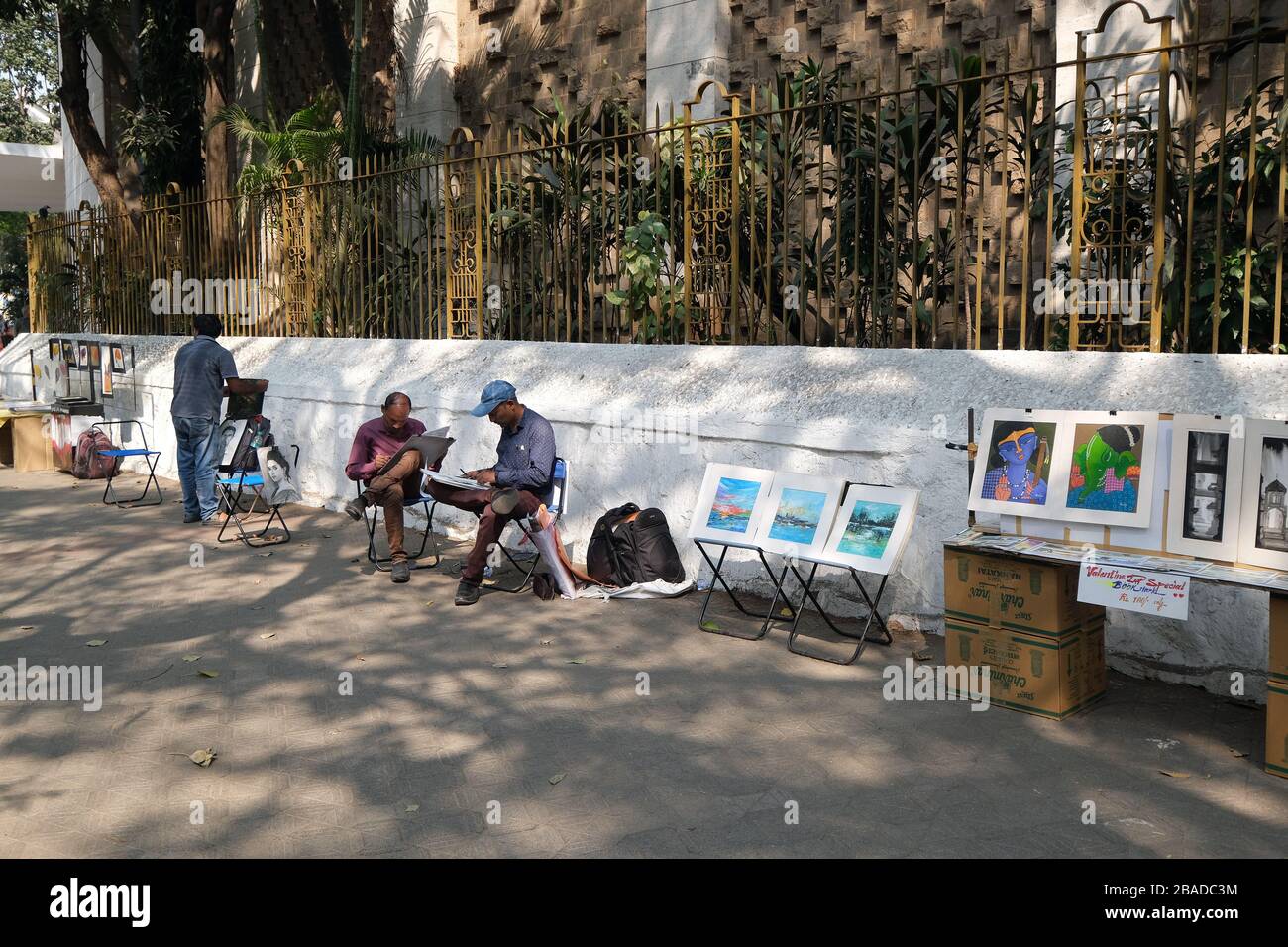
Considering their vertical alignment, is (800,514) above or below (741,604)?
above

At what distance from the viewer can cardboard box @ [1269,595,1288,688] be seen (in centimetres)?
449

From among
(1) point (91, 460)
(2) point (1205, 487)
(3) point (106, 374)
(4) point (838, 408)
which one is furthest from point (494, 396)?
(3) point (106, 374)

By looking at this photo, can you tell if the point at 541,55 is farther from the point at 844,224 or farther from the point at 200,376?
the point at 844,224

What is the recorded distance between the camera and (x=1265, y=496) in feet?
15.4

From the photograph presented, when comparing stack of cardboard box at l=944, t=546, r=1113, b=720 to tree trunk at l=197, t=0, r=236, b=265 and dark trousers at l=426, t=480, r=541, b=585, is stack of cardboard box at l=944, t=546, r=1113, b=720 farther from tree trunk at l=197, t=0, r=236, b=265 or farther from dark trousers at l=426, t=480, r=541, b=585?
tree trunk at l=197, t=0, r=236, b=265

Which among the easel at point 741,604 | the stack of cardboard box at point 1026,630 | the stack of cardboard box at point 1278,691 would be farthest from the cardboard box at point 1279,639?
the easel at point 741,604

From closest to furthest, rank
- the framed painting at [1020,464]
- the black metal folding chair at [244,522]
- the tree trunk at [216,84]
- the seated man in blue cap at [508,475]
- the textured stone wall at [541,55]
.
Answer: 1. the framed painting at [1020,464]
2. the seated man in blue cap at [508,475]
3. the black metal folding chair at [244,522]
4. the textured stone wall at [541,55]
5. the tree trunk at [216,84]

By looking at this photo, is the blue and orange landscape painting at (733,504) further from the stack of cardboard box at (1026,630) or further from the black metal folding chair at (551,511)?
the stack of cardboard box at (1026,630)

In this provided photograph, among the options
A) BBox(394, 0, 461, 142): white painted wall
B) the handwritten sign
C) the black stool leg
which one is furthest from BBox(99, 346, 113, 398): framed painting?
the handwritten sign

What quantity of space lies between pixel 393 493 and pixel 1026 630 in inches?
184

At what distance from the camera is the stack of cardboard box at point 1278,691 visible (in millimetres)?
4500

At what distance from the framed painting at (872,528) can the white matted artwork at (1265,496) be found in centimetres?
168

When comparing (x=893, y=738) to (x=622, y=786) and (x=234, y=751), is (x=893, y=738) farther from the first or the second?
(x=234, y=751)

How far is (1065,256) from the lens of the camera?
864 cm
